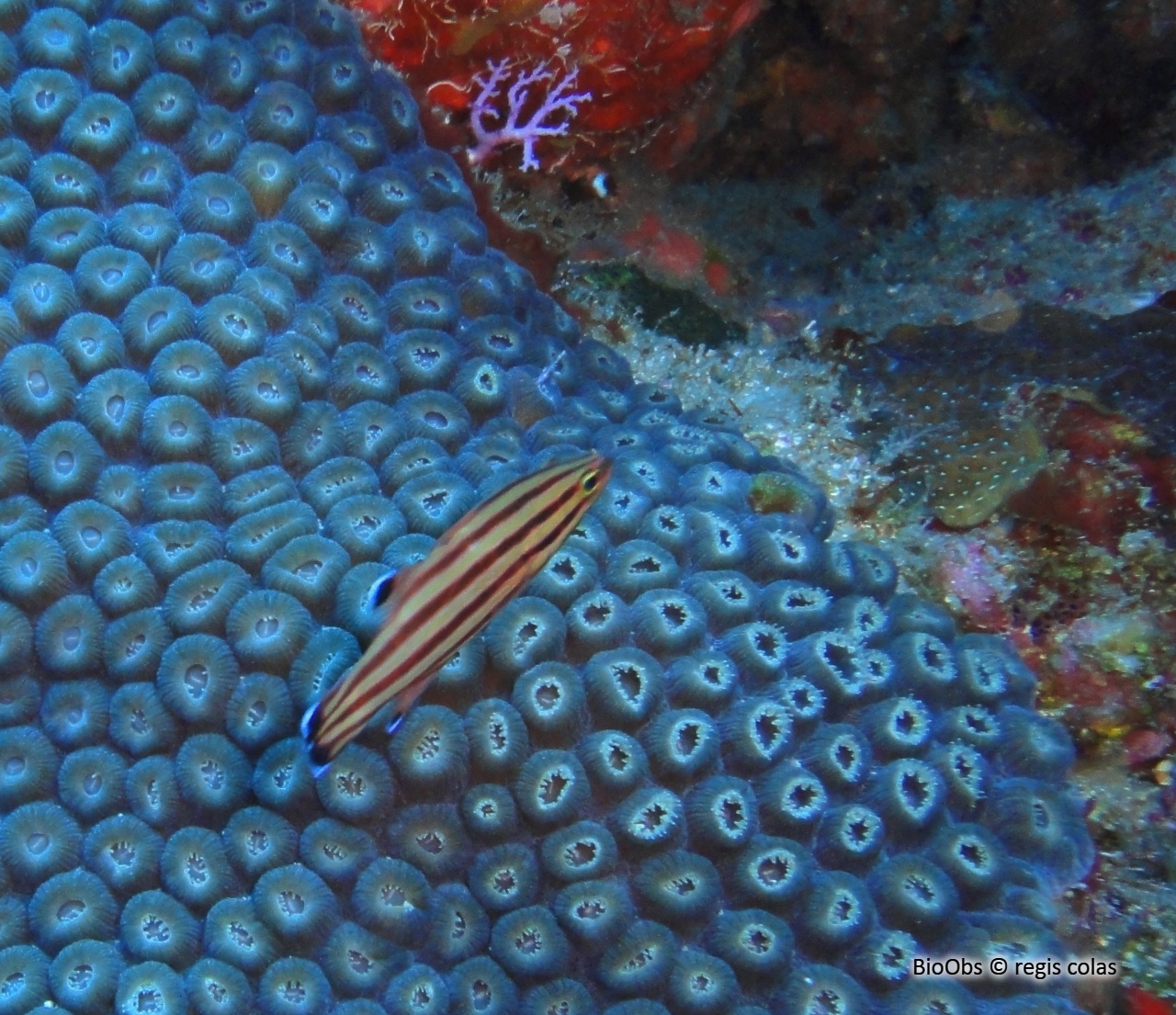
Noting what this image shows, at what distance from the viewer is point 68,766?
2.73 metres

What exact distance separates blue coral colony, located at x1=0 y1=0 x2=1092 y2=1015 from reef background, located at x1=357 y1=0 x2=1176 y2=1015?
1.74 ft

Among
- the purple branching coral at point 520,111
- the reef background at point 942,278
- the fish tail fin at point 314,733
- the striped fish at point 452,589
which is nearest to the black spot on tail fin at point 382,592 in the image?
the striped fish at point 452,589

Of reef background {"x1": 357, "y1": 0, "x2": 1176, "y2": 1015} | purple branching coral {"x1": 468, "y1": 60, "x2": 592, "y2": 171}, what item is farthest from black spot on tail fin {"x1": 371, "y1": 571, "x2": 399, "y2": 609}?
purple branching coral {"x1": 468, "y1": 60, "x2": 592, "y2": 171}

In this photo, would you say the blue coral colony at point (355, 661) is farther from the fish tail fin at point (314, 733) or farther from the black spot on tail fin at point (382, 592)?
the fish tail fin at point (314, 733)

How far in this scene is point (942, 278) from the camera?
5543mm

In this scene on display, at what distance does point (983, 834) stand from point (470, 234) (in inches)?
123

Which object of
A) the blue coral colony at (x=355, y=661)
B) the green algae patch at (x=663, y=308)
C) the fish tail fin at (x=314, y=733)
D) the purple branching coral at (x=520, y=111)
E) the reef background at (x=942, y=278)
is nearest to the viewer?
the fish tail fin at (x=314, y=733)

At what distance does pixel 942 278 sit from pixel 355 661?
4405 millimetres

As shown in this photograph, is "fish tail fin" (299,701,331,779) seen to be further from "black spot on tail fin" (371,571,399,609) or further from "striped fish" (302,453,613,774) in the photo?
"black spot on tail fin" (371,571,399,609)

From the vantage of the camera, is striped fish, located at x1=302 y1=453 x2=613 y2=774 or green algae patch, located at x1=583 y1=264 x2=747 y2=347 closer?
striped fish, located at x1=302 y1=453 x2=613 y2=774

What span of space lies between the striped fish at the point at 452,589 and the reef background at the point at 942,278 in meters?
2.56

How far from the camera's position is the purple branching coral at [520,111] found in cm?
434

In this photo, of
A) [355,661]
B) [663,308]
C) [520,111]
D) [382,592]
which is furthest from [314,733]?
[663,308]

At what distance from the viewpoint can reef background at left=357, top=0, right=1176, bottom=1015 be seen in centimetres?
384
